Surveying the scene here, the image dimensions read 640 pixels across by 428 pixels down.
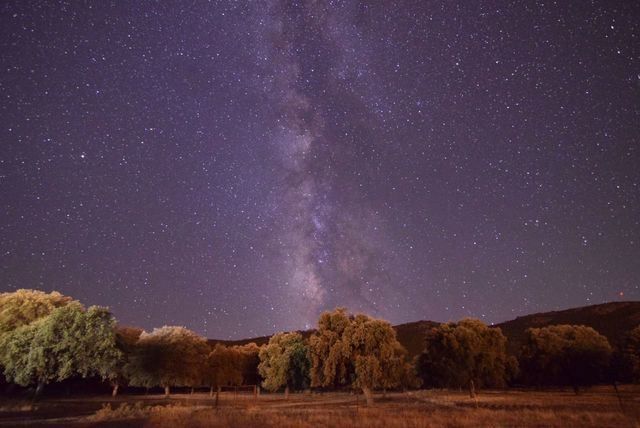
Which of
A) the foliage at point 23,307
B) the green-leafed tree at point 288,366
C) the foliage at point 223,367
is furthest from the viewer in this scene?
the foliage at point 223,367

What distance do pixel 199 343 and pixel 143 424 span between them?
167 feet

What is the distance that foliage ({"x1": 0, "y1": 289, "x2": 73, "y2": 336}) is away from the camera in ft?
156

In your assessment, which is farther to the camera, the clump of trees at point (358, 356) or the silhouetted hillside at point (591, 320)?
the silhouetted hillside at point (591, 320)

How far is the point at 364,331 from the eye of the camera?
→ 45688 mm

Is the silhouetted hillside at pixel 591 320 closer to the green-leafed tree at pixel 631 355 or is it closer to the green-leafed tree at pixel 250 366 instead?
the green-leafed tree at pixel 631 355

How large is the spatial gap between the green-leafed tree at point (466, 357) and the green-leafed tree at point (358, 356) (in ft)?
47.8

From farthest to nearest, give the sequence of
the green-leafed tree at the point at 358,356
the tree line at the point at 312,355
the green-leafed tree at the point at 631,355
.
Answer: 1. the green-leafed tree at the point at 631,355
2. the green-leafed tree at the point at 358,356
3. the tree line at the point at 312,355

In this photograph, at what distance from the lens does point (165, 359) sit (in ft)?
225

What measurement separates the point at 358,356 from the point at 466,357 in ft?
67.7

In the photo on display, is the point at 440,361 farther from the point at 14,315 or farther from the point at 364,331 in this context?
the point at 14,315

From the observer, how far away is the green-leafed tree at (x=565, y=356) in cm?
6169

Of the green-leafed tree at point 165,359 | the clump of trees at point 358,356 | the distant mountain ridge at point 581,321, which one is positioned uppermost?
the distant mountain ridge at point 581,321

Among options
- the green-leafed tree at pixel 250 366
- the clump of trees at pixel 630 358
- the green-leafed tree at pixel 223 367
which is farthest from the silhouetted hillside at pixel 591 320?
the green-leafed tree at pixel 223 367

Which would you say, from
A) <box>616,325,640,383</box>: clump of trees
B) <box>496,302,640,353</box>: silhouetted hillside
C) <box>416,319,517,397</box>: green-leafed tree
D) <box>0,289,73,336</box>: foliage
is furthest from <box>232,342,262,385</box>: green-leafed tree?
<box>496,302,640,353</box>: silhouetted hillside
